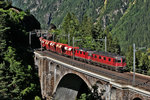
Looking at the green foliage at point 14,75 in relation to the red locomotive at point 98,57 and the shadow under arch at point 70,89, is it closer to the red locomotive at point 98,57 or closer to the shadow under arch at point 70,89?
the shadow under arch at point 70,89

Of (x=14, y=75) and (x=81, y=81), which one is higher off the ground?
(x=14, y=75)

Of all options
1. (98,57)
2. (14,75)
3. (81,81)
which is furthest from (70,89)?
(14,75)

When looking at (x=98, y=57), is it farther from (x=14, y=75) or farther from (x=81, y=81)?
(x=14, y=75)

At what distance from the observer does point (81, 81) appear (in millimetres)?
50562

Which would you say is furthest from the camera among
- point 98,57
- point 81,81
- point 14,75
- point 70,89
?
point 70,89

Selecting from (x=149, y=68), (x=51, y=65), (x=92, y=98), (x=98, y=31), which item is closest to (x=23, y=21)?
(x=98, y=31)

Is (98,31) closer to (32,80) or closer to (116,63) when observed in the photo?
(32,80)

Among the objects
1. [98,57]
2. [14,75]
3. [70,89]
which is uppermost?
[98,57]

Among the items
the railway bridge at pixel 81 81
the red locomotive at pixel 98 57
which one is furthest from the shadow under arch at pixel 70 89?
the red locomotive at pixel 98 57

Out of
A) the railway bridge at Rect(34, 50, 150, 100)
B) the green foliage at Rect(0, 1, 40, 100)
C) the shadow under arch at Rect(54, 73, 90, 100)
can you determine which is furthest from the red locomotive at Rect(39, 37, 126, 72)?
the green foliage at Rect(0, 1, 40, 100)

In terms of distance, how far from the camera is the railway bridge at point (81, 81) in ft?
88.9

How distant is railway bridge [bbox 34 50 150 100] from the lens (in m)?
27.1

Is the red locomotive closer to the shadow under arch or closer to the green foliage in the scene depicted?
the shadow under arch

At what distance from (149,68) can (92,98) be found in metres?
54.1
